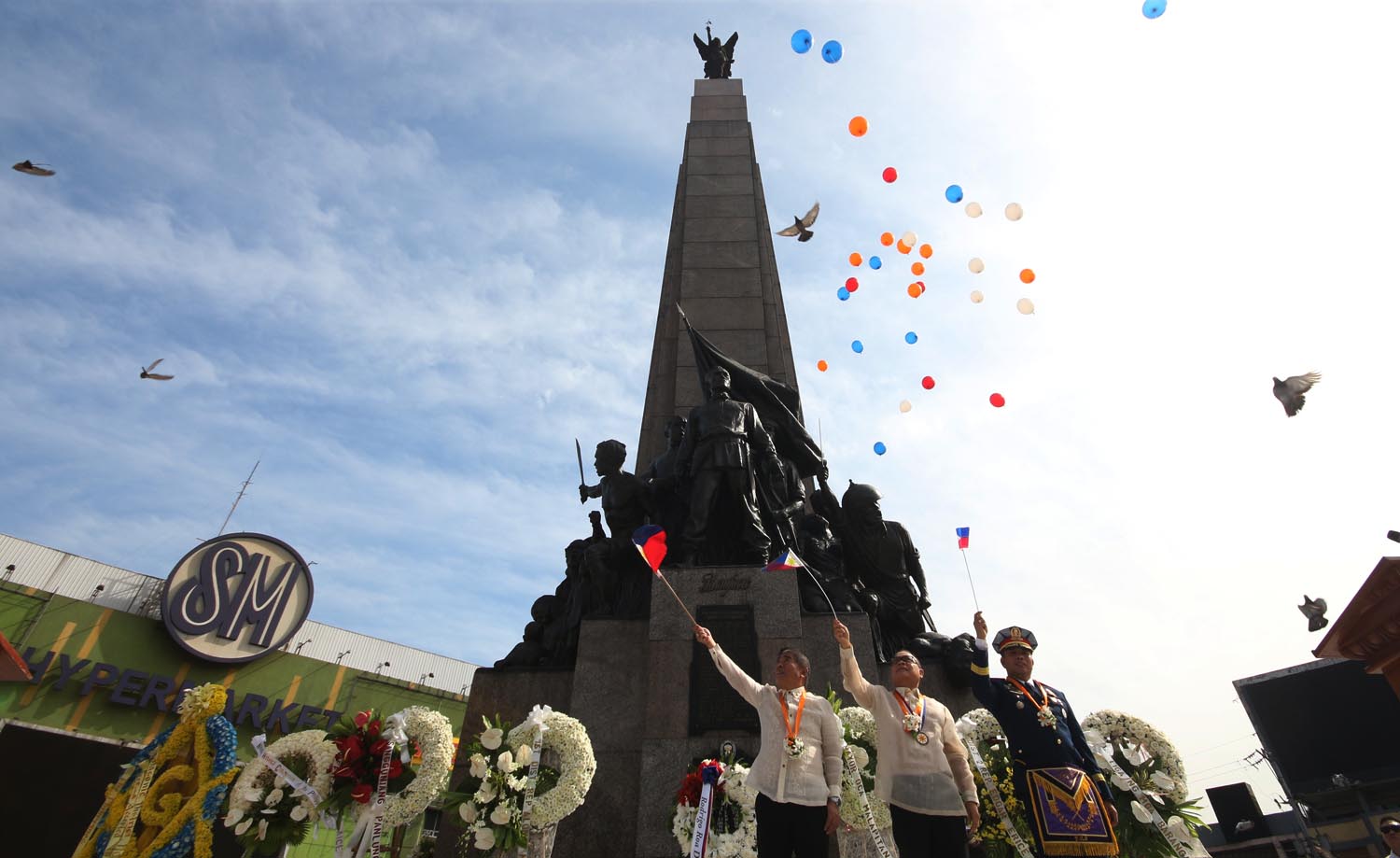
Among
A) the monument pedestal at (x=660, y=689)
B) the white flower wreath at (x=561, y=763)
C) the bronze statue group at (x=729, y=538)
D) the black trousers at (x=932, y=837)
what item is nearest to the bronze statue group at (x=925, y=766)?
the black trousers at (x=932, y=837)

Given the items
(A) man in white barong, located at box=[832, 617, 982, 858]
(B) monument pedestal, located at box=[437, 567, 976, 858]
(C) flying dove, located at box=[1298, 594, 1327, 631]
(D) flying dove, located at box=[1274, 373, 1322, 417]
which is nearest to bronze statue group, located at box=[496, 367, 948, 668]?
(B) monument pedestal, located at box=[437, 567, 976, 858]

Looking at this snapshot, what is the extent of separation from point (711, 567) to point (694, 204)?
29.3ft

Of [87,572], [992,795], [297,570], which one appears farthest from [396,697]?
[992,795]

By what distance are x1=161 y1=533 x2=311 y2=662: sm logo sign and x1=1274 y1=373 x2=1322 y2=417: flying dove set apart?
1155 inches

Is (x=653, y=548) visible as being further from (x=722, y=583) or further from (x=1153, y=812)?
(x=1153, y=812)

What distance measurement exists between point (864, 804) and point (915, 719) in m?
0.72

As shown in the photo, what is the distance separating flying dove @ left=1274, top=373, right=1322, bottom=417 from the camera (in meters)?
8.64

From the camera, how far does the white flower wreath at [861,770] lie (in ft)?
13.8

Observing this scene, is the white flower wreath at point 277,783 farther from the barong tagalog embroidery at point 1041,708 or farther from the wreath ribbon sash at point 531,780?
the barong tagalog embroidery at point 1041,708

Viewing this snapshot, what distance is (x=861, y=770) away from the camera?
4473 mm

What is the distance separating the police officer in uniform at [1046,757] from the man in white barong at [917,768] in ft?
0.89

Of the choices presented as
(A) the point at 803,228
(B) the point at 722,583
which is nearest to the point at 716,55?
(A) the point at 803,228

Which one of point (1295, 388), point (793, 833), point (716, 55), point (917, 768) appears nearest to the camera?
point (793, 833)

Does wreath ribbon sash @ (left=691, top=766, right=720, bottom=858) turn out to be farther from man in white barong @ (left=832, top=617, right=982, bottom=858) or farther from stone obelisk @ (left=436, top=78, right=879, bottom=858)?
stone obelisk @ (left=436, top=78, right=879, bottom=858)
